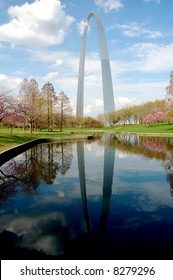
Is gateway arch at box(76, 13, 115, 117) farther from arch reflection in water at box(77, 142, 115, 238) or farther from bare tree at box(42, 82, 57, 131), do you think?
arch reflection in water at box(77, 142, 115, 238)

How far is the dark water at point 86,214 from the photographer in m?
6.08

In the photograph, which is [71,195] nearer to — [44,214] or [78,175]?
[44,214]

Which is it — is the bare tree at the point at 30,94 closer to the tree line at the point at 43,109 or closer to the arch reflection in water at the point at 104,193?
the tree line at the point at 43,109

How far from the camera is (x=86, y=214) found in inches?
331

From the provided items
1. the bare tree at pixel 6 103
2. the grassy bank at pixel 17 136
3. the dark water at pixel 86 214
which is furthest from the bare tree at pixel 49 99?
the dark water at pixel 86 214

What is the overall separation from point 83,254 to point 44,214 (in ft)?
9.83

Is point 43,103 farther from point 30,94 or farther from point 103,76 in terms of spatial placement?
point 103,76

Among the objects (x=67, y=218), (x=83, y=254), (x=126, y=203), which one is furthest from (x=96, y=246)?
(x=126, y=203)

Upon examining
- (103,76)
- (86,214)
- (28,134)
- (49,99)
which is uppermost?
(103,76)

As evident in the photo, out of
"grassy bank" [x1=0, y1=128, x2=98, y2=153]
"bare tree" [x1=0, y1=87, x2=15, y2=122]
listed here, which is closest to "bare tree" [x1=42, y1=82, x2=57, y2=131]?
"grassy bank" [x1=0, y1=128, x2=98, y2=153]

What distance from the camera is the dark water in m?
6.08

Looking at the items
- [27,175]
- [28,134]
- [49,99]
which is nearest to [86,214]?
[27,175]

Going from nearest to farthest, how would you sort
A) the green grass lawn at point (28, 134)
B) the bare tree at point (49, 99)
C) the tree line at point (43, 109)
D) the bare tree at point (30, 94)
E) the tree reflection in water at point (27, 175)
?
the tree reflection in water at point (27, 175) < the green grass lawn at point (28, 134) < the tree line at point (43, 109) < the bare tree at point (30, 94) < the bare tree at point (49, 99)
